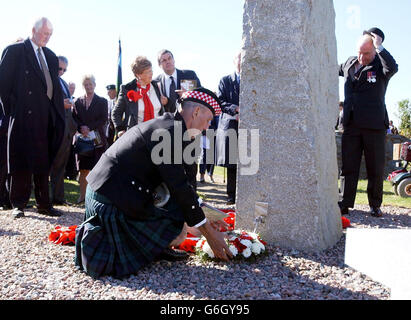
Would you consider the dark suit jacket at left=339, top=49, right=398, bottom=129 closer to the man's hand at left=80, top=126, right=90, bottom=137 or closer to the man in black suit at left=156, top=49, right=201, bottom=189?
the man in black suit at left=156, top=49, right=201, bottom=189

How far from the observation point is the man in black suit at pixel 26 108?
5.30 m

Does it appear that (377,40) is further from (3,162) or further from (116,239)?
(3,162)

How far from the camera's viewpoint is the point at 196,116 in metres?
3.26

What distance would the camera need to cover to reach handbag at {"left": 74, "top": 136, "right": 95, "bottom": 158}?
671cm

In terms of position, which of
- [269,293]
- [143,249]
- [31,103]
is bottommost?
[269,293]

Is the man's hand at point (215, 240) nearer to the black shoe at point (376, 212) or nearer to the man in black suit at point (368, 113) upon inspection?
the man in black suit at point (368, 113)

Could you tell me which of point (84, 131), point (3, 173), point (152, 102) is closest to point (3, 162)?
point (3, 173)

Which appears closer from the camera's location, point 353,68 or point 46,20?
point 46,20

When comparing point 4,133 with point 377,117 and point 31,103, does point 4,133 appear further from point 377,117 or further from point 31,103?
point 377,117

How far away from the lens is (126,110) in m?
5.66

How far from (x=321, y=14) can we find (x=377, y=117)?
2246 mm

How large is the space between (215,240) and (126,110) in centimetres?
297
